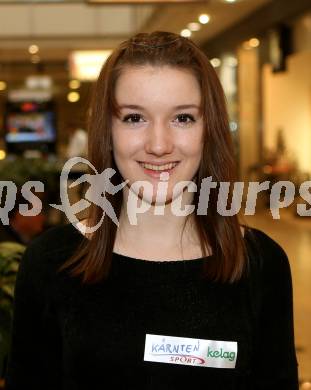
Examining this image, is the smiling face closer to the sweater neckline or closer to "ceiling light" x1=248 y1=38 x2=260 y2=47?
the sweater neckline

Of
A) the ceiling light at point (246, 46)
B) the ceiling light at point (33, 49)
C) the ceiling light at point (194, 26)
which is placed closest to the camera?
the ceiling light at point (194, 26)

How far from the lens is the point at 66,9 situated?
536 inches

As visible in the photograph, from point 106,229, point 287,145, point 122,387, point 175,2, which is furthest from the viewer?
point 287,145

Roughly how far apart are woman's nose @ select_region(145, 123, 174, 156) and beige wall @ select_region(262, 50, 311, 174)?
10697mm

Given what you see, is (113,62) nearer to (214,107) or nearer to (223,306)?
(214,107)

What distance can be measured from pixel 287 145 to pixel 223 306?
38.7 feet

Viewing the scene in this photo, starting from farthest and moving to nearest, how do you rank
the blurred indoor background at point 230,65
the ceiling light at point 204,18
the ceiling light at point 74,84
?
1. the ceiling light at point 74,84
2. the ceiling light at point 204,18
3. the blurred indoor background at point 230,65

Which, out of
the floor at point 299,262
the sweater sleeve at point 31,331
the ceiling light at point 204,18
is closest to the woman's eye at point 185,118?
the sweater sleeve at point 31,331

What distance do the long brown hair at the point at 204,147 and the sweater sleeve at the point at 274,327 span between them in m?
0.06

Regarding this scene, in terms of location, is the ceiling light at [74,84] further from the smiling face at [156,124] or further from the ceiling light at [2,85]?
the smiling face at [156,124]

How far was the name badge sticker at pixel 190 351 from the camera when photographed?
150 cm

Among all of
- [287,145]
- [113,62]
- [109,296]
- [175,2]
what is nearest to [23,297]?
[109,296]

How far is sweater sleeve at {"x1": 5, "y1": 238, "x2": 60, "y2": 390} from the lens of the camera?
156 cm

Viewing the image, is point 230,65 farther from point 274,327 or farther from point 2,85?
point 274,327
